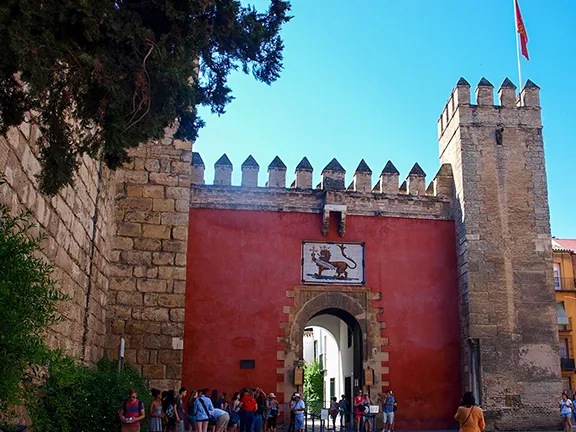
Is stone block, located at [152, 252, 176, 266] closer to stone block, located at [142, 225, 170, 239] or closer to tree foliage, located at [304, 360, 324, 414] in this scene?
stone block, located at [142, 225, 170, 239]

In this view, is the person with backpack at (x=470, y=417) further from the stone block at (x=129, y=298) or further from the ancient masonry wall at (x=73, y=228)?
the stone block at (x=129, y=298)

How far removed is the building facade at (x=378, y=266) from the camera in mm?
10984

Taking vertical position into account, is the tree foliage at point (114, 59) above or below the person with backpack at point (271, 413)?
above

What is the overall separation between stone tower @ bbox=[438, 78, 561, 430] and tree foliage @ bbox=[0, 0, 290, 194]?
9084 mm

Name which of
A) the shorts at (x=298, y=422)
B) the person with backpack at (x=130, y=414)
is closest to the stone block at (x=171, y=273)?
the shorts at (x=298, y=422)

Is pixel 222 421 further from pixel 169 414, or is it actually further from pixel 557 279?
pixel 557 279

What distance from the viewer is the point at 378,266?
502 inches

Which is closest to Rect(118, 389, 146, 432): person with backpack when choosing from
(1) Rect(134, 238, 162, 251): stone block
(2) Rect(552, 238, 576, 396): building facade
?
(1) Rect(134, 238, 162, 251): stone block

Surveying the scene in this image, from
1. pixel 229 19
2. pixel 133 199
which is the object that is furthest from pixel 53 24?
pixel 133 199

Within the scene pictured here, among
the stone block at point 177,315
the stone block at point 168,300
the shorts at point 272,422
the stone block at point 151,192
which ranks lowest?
the shorts at point 272,422

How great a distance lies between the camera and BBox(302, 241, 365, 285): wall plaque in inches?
493

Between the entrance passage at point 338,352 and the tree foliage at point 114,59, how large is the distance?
893 cm

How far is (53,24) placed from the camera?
3635mm

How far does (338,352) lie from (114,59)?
602 inches
